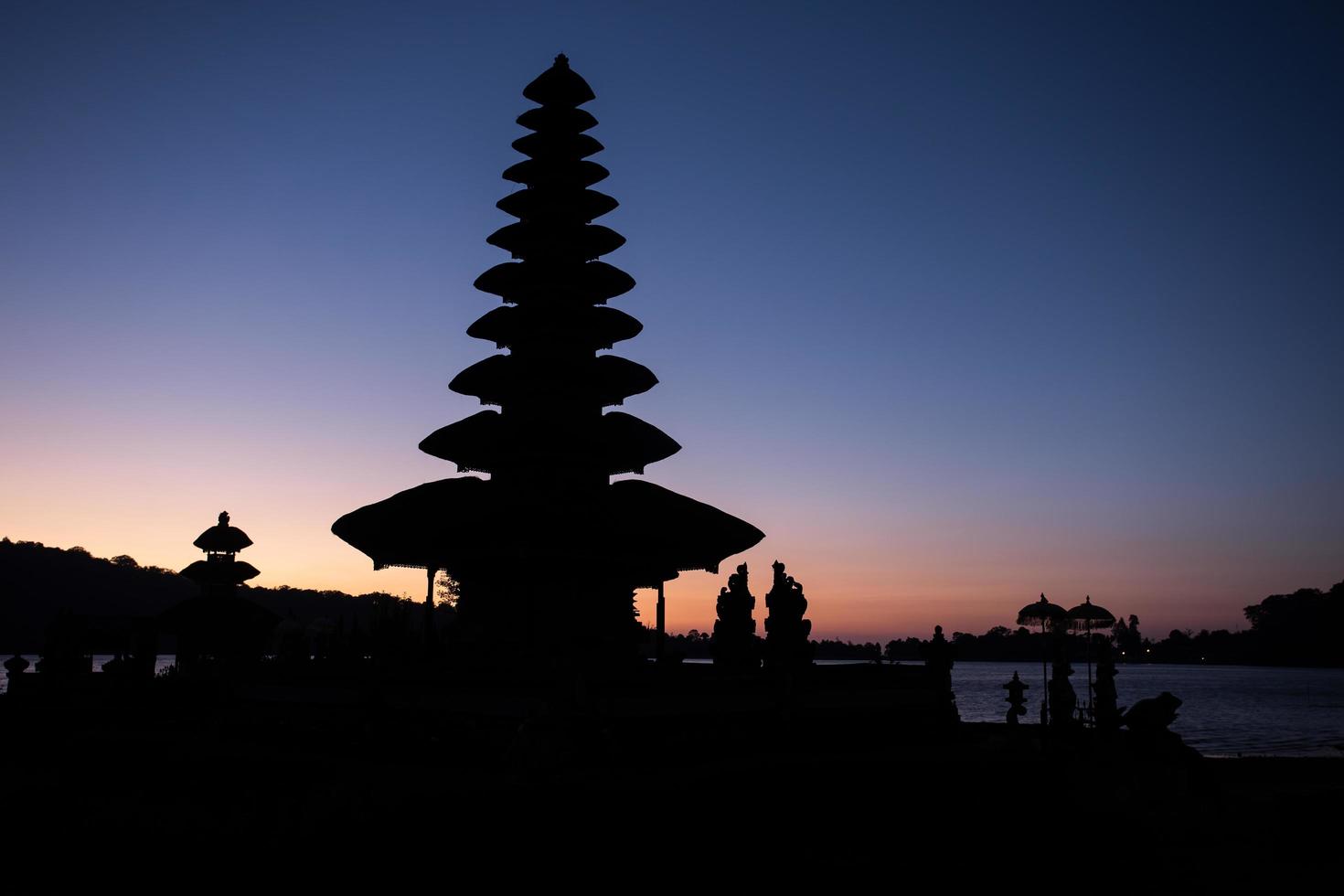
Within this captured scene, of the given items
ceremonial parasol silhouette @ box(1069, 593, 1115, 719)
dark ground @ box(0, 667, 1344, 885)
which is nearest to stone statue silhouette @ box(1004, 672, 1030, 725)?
ceremonial parasol silhouette @ box(1069, 593, 1115, 719)

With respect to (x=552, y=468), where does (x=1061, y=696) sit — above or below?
below

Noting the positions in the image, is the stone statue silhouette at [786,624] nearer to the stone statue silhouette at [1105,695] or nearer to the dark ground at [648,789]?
the dark ground at [648,789]

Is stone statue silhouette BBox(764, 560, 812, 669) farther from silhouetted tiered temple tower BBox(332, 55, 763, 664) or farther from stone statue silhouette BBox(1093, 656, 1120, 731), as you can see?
stone statue silhouette BBox(1093, 656, 1120, 731)

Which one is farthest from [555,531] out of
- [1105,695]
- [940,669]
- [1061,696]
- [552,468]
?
[1061,696]

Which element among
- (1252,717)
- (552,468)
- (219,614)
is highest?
(552,468)

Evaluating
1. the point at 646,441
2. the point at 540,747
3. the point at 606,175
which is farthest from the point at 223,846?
the point at 606,175

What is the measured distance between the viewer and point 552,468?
926 inches

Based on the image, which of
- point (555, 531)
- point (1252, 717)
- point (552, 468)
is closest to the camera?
point (555, 531)

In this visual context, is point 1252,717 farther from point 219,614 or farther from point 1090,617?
point 219,614

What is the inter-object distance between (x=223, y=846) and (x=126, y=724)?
12396 mm

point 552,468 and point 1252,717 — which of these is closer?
point 552,468

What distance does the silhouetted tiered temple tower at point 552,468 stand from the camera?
2052 centimetres

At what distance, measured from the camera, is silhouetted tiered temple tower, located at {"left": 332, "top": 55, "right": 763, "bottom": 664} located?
2052 centimetres

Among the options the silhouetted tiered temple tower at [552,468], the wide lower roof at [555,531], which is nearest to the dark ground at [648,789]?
the wide lower roof at [555,531]
